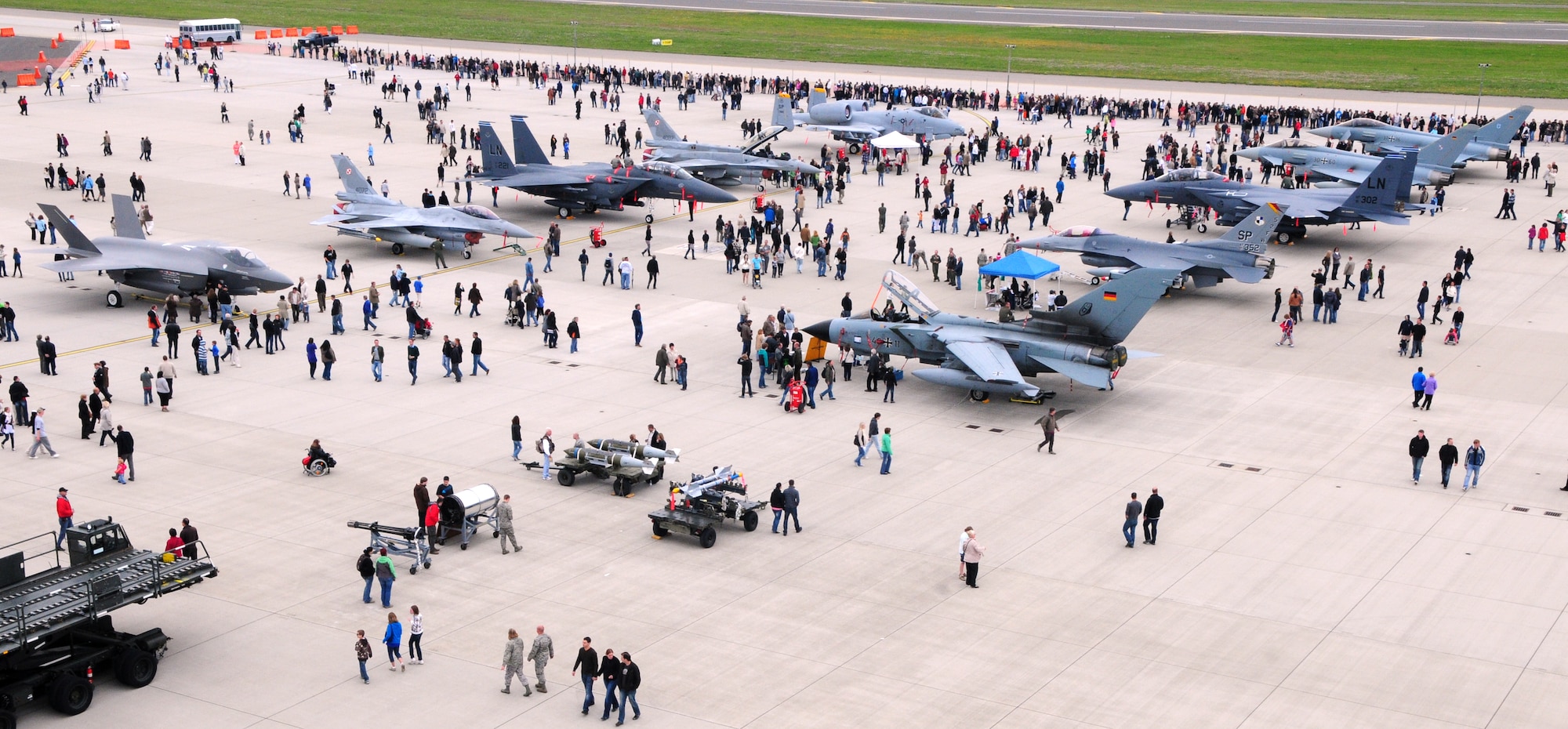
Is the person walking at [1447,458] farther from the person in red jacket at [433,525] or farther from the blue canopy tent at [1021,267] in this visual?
the person in red jacket at [433,525]

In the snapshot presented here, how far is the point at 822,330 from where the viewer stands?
124 ft

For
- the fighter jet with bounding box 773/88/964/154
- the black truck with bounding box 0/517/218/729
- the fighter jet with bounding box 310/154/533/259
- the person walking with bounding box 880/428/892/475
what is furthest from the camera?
the fighter jet with bounding box 773/88/964/154

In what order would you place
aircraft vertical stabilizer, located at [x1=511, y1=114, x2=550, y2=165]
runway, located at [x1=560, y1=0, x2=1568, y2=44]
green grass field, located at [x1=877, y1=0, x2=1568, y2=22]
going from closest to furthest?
1. aircraft vertical stabilizer, located at [x1=511, y1=114, x2=550, y2=165]
2. runway, located at [x1=560, y1=0, x2=1568, y2=44]
3. green grass field, located at [x1=877, y1=0, x2=1568, y2=22]

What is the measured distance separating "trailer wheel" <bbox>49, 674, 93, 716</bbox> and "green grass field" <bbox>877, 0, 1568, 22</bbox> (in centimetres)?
14253

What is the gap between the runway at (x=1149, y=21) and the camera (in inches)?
4966

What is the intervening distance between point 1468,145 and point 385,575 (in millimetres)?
58813

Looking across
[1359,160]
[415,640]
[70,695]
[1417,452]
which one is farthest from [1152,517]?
[1359,160]

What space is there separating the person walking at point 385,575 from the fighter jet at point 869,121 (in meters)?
50.8

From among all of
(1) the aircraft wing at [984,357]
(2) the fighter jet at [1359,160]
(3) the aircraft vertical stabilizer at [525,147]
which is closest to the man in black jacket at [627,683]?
(1) the aircraft wing at [984,357]

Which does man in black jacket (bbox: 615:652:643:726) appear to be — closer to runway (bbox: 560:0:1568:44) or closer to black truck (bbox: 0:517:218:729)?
black truck (bbox: 0:517:218:729)

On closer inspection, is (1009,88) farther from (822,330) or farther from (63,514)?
(63,514)

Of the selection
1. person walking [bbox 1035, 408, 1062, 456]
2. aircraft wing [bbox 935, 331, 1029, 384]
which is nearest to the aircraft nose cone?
aircraft wing [bbox 935, 331, 1029, 384]

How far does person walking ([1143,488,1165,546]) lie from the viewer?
26391 millimetres

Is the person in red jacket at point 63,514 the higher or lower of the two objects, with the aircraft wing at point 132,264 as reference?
lower
